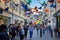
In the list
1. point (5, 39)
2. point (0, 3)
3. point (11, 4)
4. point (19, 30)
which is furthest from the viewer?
point (11, 4)

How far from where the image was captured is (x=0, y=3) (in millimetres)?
23078

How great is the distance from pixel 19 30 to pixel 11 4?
11682mm

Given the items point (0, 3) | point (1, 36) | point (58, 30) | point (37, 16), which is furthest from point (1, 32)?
point (37, 16)

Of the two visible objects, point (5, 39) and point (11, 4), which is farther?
point (11, 4)

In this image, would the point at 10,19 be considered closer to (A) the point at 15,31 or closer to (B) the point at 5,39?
(A) the point at 15,31

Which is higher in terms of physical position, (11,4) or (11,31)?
(11,4)

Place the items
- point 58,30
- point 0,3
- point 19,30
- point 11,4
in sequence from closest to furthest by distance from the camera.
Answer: point 19,30
point 0,3
point 58,30
point 11,4

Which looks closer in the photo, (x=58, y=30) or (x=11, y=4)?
(x=58, y=30)

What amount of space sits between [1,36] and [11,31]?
6.48 metres

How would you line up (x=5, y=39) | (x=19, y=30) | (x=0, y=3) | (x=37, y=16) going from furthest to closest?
(x=37, y=16) → (x=0, y=3) → (x=19, y=30) → (x=5, y=39)

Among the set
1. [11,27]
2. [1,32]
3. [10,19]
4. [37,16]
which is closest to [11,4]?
[10,19]

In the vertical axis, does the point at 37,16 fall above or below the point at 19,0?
below

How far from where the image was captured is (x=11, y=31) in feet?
57.4

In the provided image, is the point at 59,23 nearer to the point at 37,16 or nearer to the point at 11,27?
the point at 11,27
